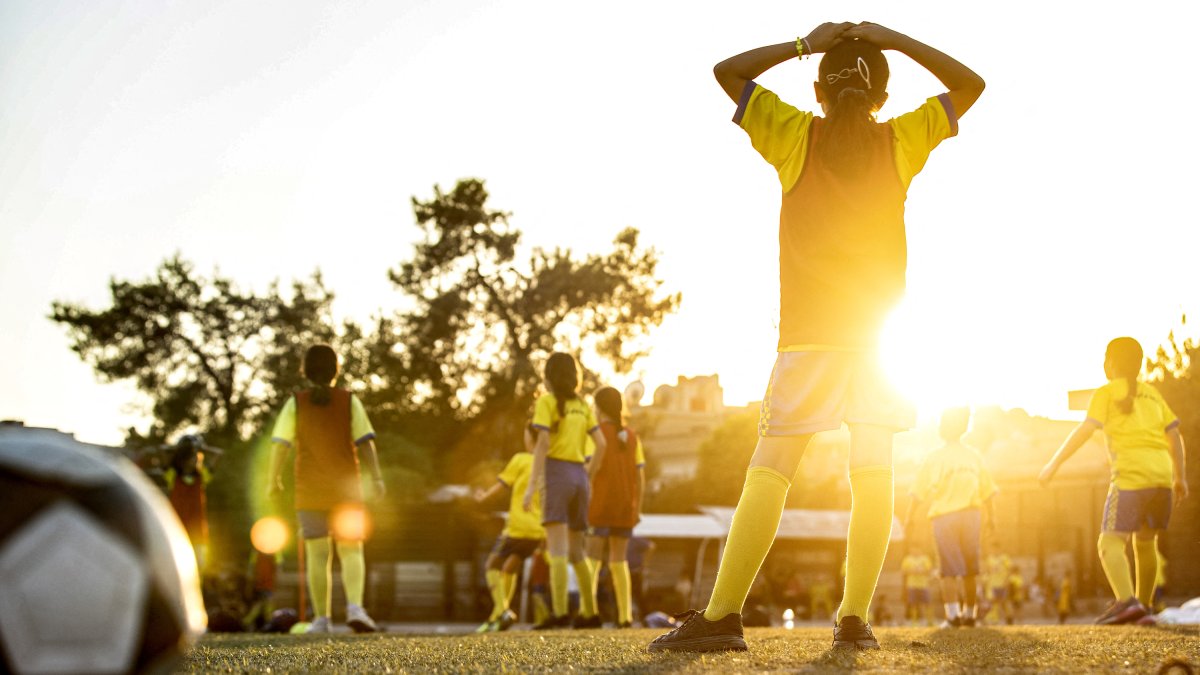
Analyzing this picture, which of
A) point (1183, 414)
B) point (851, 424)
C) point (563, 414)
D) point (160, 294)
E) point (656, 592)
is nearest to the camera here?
point (851, 424)

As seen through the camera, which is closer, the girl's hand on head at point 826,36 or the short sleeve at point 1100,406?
the girl's hand on head at point 826,36

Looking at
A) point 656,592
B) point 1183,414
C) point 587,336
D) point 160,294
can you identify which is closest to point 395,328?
point 587,336

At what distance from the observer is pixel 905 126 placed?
16.1 feet

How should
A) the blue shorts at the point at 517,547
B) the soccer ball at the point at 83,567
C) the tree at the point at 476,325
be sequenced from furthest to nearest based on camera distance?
the tree at the point at 476,325, the blue shorts at the point at 517,547, the soccer ball at the point at 83,567

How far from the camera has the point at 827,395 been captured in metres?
4.67

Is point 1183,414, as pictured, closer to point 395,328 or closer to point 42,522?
point 395,328

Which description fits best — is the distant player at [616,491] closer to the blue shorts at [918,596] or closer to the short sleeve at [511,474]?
the short sleeve at [511,474]

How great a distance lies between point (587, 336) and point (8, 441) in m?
44.6

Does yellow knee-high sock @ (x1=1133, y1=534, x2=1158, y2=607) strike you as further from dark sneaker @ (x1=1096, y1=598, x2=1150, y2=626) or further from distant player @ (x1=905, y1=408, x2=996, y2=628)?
distant player @ (x1=905, y1=408, x2=996, y2=628)

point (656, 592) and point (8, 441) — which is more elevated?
point (8, 441)

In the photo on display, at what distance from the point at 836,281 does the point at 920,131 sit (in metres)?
0.72

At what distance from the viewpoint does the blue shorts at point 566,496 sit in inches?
425

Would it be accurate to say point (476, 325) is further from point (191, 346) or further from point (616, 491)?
point (616, 491)

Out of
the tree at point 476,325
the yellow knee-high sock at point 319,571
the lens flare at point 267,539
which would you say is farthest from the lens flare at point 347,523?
the tree at point 476,325
